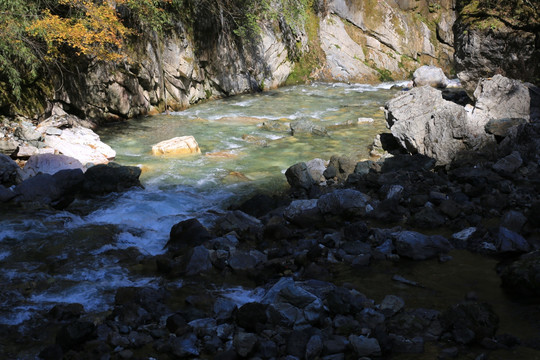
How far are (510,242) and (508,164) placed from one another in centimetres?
393

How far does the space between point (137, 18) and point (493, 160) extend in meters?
14.3

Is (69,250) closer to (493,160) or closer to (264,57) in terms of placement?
(493,160)

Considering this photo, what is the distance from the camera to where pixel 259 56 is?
27.8 m

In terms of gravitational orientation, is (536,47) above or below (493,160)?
above

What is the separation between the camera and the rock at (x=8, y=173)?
11094mm

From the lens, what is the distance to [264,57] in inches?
1112

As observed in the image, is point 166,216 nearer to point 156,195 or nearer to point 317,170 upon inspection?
point 156,195

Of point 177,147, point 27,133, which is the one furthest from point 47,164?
point 177,147

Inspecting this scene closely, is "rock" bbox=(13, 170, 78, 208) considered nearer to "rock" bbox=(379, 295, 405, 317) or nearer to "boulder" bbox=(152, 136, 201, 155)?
"boulder" bbox=(152, 136, 201, 155)

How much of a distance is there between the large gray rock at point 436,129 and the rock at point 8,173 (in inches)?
384

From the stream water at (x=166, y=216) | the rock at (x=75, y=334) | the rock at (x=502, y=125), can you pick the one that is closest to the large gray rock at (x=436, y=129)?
the rock at (x=502, y=125)

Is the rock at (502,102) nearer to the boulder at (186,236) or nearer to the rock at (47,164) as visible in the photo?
the boulder at (186,236)

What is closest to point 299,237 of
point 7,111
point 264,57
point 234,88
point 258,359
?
point 258,359

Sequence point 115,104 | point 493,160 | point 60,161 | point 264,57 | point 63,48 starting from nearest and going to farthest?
point 493,160 < point 60,161 < point 63,48 < point 115,104 < point 264,57
